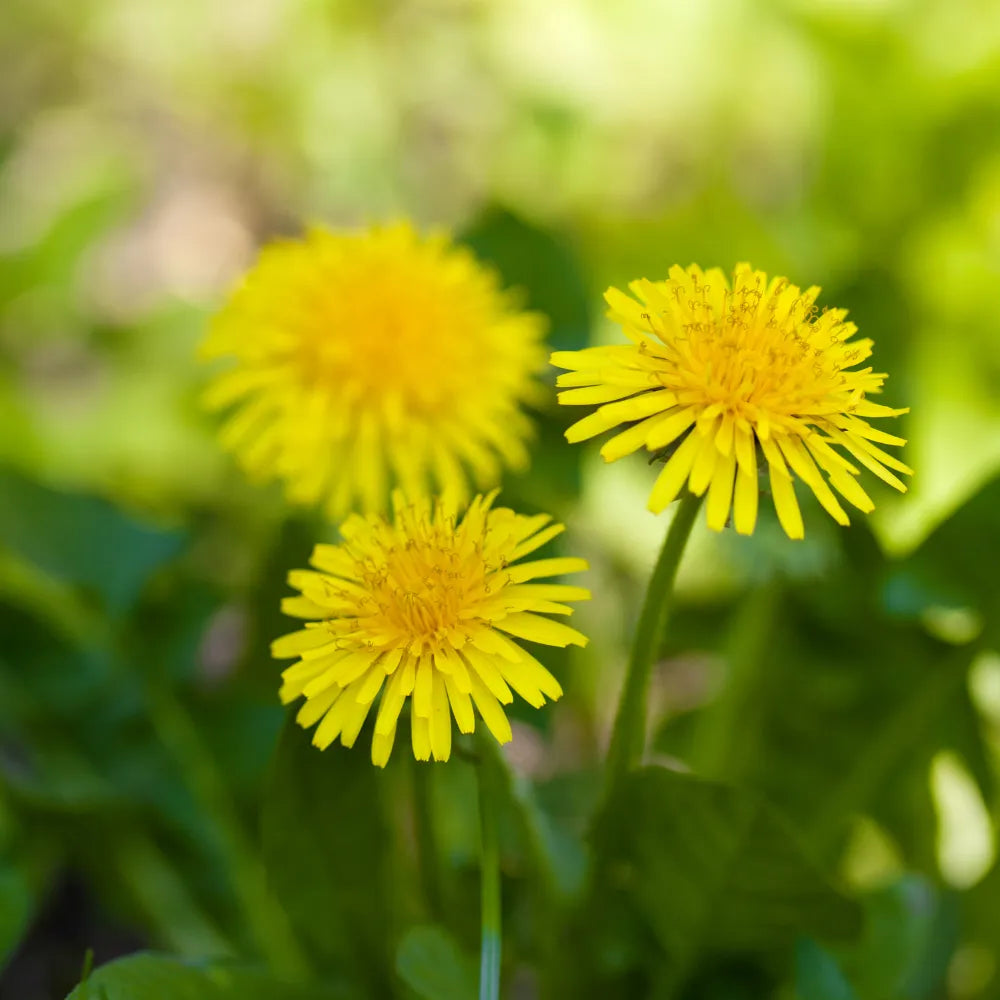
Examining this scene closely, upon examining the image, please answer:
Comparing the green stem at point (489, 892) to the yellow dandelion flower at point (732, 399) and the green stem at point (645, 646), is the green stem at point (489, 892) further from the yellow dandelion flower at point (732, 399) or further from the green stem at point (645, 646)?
the yellow dandelion flower at point (732, 399)

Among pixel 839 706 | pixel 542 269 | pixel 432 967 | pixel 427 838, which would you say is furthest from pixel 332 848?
pixel 542 269

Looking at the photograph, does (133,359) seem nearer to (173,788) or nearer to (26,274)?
(26,274)

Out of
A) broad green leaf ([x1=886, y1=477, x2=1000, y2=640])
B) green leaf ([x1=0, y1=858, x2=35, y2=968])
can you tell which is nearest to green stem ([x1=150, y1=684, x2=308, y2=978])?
green leaf ([x1=0, y1=858, x2=35, y2=968])

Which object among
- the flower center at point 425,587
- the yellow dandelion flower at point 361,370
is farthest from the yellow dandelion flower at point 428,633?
the yellow dandelion flower at point 361,370

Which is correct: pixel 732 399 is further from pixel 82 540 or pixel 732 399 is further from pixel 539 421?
pixel 82 540

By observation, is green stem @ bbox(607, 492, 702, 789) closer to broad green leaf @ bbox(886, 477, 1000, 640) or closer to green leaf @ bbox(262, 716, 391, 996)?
green leaf @ bbox(262, 716, 391, 996)

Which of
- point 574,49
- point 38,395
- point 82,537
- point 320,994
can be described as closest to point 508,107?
point 574,49
